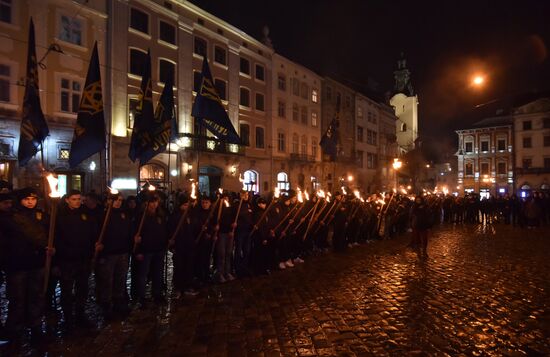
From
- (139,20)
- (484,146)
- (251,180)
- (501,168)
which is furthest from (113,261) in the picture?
(484,146)

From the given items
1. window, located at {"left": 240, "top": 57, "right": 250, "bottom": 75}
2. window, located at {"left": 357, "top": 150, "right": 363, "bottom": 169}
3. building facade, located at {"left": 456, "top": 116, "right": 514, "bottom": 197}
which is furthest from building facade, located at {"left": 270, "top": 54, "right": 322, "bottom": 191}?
building facade, located at {"left": 456, "top": 116, "right": 514, "bottom": 197}

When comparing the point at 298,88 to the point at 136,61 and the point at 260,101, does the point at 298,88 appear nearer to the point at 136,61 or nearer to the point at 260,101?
the point at 260,101

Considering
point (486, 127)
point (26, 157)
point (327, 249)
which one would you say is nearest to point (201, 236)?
point (26, 157)

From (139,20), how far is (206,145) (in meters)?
8.97

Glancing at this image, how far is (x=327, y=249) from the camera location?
13.6 metres

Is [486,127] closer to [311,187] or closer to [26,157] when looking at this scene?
[311,187]

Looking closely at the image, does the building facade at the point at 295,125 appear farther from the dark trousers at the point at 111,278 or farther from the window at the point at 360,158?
the dark trousers at the point at 111,278

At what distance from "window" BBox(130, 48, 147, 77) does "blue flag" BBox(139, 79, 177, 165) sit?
49.4 ft

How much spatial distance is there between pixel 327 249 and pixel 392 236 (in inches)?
200

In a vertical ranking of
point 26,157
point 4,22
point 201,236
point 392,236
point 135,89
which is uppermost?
point 4,22

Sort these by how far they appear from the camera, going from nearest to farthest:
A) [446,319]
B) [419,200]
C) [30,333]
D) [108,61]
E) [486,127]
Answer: [30,333] < [446,319] < [419,200] < [108,61] < [486,127]

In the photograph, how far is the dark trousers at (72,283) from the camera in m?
6.16

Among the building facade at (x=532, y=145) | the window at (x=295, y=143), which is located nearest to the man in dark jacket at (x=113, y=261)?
the window at (x=295, y=143)

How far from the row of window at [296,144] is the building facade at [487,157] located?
32.3 m
